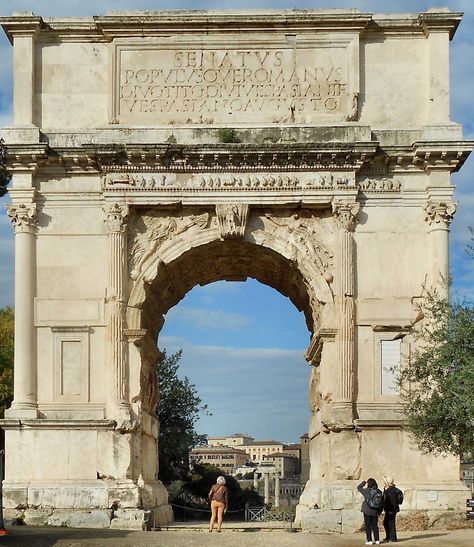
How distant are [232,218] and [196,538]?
21.3 ft

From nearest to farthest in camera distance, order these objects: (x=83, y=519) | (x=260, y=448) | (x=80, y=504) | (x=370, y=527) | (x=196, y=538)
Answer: (x=370, y=527), (x=196, y=538), (x=83, y=519), (x=80, y=504), (x=260, y=448)

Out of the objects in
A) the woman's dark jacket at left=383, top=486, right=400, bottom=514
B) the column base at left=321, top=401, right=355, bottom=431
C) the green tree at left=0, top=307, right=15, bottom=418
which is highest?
the green tree at left=0, top=307, right=15, bottom=418

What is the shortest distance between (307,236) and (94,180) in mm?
4376

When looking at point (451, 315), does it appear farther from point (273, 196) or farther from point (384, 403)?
point (273, 196)

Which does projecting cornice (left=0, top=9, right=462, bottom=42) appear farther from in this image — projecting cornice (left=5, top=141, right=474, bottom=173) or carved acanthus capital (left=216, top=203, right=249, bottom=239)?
carved acanthus capital (left=216, top=203, right=249, bottom=239)

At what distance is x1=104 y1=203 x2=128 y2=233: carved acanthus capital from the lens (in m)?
23.9

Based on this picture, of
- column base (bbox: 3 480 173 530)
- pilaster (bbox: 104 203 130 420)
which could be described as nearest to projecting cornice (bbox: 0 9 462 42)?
pilaster (bbox: 104 203 130 420)

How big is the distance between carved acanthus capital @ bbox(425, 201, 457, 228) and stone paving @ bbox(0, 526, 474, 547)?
5.91 meters

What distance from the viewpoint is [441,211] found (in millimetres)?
23891

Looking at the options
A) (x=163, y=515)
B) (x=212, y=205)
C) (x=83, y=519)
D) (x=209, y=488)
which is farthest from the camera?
(x=209, y=488)

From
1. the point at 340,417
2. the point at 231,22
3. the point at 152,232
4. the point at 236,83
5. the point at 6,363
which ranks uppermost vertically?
the point at 231,22

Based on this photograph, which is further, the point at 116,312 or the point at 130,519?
the point at 116,312

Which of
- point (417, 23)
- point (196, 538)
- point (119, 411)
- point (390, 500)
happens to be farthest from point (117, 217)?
point (390, 500)

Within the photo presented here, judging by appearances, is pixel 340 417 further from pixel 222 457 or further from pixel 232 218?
pixel 222 457
